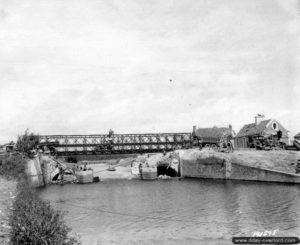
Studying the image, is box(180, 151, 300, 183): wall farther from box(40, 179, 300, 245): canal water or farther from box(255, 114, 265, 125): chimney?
box(255, 114, 265, 125): chimney

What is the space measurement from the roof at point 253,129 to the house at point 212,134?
14.7 ft

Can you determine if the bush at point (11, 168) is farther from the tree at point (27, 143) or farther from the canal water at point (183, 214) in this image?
the tree at point (27, 143)

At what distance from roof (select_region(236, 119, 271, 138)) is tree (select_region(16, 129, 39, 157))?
175ft

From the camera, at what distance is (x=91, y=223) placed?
1329 inches

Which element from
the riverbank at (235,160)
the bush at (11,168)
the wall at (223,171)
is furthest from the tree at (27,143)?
the wall at (223,171)

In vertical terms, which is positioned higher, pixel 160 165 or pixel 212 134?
pixel 212 134

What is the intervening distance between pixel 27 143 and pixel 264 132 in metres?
55.7

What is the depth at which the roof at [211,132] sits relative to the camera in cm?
11275

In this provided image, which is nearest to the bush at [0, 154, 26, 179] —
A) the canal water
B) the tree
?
the canal water

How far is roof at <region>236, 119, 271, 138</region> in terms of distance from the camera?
91188mm

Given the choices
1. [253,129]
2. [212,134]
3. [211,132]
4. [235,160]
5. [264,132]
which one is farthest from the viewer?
[211,132]

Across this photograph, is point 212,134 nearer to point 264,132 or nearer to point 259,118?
point 259,118

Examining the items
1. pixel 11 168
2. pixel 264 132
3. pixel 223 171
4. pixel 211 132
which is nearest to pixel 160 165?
pixel 223 171

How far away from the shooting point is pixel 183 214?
37.5 metres
